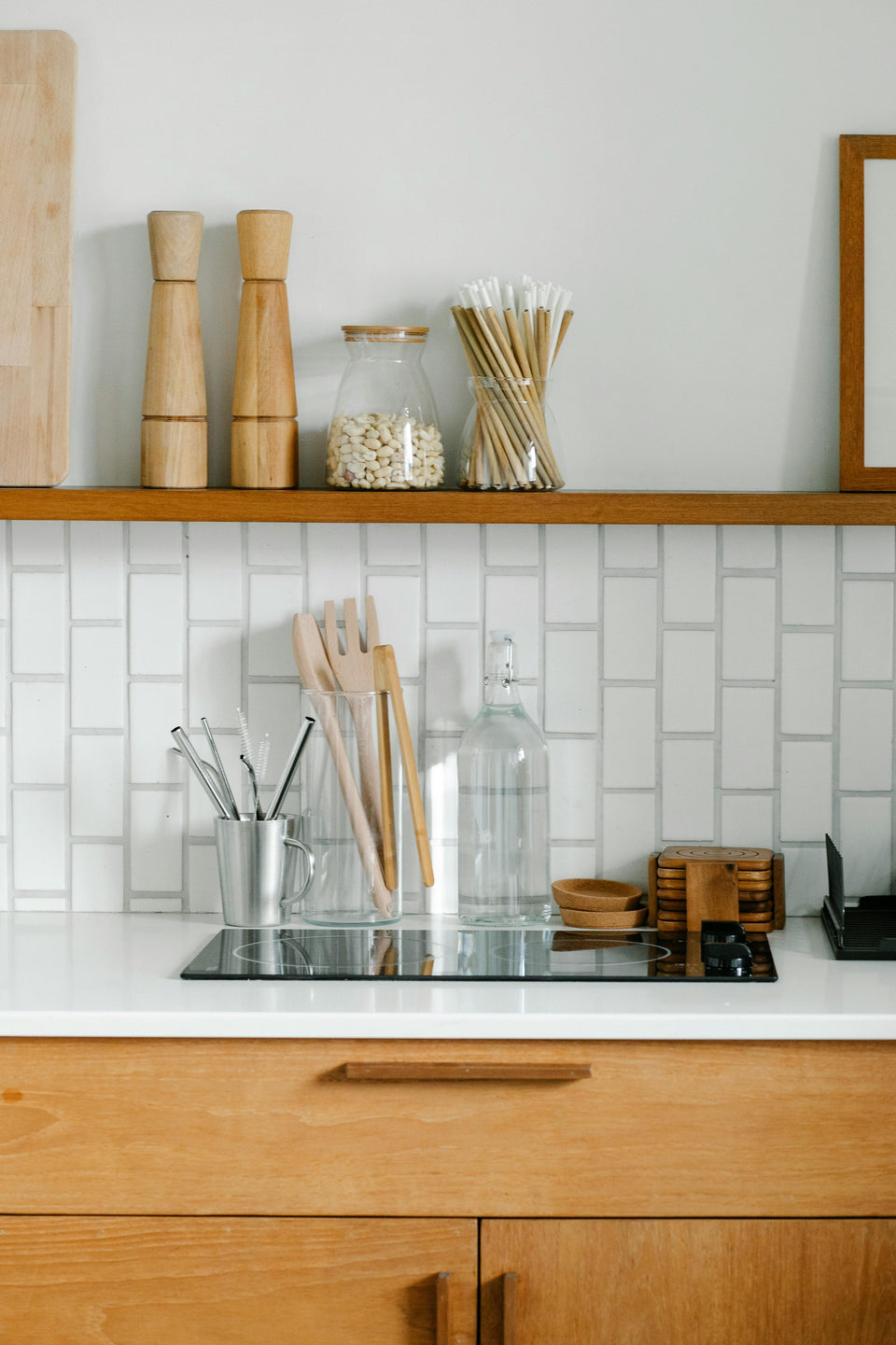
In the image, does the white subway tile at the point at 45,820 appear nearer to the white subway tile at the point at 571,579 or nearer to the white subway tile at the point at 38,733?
the white subway tile at the point at 38,733

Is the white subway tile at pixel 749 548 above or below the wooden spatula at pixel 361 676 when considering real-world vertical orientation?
above

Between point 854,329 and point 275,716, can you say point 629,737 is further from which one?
point 854,329

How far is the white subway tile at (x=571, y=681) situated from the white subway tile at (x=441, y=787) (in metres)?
0.16

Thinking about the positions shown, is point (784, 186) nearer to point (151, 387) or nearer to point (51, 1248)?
point (151, 387)

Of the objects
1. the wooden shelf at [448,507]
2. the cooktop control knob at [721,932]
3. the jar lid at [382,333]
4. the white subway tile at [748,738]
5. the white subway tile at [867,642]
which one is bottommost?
the cooktop control knob at [721,932]

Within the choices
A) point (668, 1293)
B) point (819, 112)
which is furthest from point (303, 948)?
point (819, 112)

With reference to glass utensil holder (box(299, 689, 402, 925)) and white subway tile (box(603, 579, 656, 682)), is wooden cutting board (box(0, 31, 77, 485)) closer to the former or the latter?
glass utensil holder (box(299, 689, 402, 925))

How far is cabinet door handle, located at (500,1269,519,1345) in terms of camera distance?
1490 millimetres

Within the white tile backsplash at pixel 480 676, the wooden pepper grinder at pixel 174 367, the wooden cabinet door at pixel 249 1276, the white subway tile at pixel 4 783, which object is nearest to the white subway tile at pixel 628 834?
the white tile backsplash at pixel 480 676

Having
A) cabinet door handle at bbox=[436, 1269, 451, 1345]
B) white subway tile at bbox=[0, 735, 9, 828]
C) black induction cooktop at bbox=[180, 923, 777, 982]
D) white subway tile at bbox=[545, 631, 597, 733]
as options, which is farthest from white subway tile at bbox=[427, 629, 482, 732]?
cabinet door handle at bbox=[436, 1269, 451, 1345]

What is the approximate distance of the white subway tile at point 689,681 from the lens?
2.02 m

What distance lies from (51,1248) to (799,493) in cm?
135

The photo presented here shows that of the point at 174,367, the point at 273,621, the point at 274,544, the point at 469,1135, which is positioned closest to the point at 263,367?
the point at 174,367

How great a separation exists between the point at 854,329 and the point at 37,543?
124 centimetres
